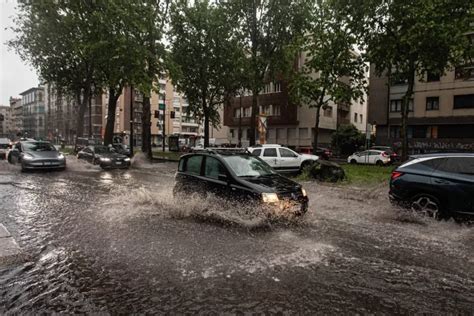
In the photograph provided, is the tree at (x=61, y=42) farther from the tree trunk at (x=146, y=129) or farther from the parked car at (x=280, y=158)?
the parked car at (x=280, y=158)

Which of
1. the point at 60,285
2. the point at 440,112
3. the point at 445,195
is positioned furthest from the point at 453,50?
the point at 440,112

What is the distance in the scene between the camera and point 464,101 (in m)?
36.1

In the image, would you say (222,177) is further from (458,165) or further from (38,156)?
(38,156)

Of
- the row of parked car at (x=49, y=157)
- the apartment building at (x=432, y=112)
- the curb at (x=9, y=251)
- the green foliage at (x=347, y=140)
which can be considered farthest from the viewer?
the green foliage at (x=347, y=140)

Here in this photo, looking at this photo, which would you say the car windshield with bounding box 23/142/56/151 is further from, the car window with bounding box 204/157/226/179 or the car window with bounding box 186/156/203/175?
the car window with bounding box 204/157/226/179

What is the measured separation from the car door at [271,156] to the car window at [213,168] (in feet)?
31.7

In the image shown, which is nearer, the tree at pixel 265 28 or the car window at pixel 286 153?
the car window at pixel 286 153

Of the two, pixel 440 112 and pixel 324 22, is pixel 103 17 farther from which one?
pixel 440 112

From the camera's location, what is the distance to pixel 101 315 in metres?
3.58

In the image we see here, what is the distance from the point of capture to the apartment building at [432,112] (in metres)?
35.8

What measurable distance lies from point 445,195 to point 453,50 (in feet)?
41.2

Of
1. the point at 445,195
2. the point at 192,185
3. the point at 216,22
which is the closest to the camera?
the point at 445,195

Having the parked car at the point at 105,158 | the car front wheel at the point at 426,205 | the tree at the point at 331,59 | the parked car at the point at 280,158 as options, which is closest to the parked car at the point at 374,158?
the tree at the point at 331,59

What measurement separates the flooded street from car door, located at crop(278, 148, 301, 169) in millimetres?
8981
